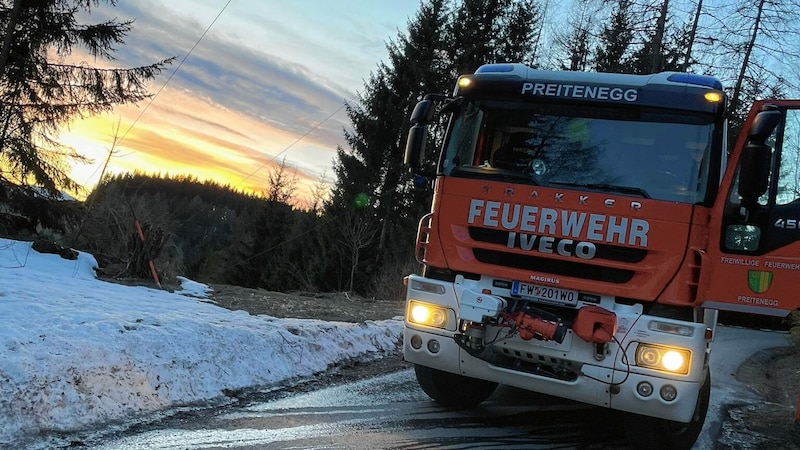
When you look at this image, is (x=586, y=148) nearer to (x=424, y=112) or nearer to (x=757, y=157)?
(x=757, y=157)

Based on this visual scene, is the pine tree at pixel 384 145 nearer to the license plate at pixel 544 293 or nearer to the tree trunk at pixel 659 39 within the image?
the tree trunk at pixel 659 39

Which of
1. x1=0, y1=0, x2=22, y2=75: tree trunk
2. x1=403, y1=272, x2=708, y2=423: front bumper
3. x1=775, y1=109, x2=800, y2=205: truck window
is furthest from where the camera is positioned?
x1=0, y1=0, x2=22, y2=75: tree trunk

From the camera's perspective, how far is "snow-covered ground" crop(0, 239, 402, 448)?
4266mm

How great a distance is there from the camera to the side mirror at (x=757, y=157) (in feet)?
15.1

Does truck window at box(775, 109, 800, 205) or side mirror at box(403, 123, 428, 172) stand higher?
truck window at box(775, 109, 800, 205)

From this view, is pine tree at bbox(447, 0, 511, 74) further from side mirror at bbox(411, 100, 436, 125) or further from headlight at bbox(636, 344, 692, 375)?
headlight at bbox(636, 344, 692, 375)

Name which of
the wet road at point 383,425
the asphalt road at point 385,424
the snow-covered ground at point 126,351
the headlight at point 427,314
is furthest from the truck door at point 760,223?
the snow-covered ground at point 126,351

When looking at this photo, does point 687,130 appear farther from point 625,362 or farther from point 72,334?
point 72,334

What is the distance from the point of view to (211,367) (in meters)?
5.79

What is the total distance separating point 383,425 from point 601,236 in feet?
7.74

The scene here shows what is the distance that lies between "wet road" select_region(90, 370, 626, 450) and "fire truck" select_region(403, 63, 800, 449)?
0.56m

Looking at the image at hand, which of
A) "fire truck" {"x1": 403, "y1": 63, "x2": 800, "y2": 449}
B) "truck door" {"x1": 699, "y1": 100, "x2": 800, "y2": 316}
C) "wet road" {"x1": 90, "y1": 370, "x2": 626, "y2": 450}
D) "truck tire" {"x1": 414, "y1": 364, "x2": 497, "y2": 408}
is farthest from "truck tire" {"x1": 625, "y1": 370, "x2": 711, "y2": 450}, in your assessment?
"truck tire" {"x1": 414, "y1": 364, "x2": 497, "y2": 408}

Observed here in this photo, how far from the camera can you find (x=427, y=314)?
5102 mm

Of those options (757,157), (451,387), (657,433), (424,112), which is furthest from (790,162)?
(451,387)
